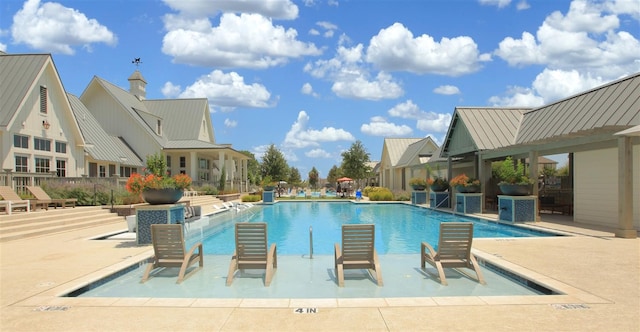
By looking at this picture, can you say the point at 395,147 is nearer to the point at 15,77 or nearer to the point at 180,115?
the point at 180,115

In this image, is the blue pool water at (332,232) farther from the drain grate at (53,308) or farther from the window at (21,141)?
the window at (21,141)

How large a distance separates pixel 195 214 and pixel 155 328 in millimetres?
11570

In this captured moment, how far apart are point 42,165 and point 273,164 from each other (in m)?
29.4

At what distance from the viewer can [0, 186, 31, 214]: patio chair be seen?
44.3 feet

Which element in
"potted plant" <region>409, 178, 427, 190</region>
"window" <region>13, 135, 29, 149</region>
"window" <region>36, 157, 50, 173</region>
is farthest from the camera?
"potted plant" <region>409, 178, 427, 190</region>

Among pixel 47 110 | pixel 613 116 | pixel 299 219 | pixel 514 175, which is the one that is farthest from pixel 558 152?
pixel 47 110

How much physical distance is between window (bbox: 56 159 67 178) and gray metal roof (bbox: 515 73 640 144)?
21.5m

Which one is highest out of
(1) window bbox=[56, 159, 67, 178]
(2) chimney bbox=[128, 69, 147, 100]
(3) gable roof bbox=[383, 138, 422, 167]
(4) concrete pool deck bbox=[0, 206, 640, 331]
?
(2) chimney bbox=[128, 69, 147, 100]

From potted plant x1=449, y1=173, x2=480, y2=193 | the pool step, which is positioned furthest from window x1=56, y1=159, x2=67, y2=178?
Result: potted plant x1=449, y1=173, x2=480, y2=193

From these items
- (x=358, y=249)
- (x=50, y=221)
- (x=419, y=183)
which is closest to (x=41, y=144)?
(x=50, y=221)

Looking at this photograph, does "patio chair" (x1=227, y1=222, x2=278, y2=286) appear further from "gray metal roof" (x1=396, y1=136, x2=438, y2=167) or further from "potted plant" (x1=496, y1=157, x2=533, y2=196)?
"gray metal roof" (x1=396, y1=136, x2=438, y2=167)

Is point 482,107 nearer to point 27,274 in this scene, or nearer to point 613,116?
point 613,116

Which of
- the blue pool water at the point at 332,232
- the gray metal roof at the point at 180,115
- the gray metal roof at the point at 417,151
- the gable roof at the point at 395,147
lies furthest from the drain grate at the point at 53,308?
the gable roof at the point at 395,147

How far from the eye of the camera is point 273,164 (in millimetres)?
48312
